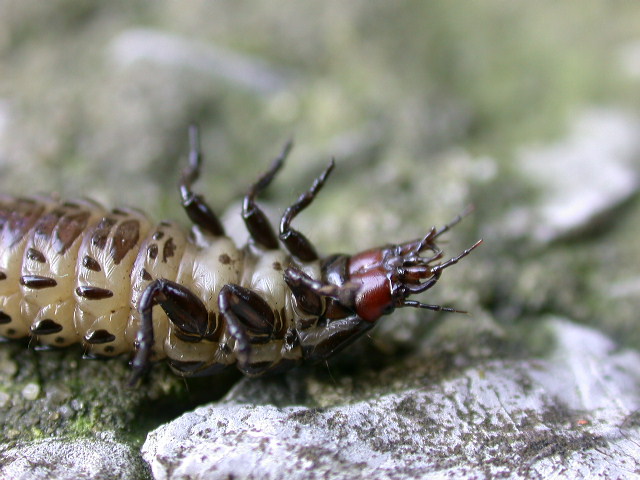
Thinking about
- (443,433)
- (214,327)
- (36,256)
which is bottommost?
(443,433)

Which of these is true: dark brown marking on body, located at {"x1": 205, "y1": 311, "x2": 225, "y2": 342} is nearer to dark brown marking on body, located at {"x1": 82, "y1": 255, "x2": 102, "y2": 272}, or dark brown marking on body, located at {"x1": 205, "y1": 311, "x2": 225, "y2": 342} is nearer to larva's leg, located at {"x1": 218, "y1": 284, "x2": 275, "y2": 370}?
larva's leg, located at {"x1": 218, "y1": 284, "x2": 275, "y2": 370}

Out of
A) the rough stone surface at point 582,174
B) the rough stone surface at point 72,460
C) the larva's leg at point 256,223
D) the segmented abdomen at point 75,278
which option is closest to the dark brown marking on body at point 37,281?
the segmented abdomen at point 75,278

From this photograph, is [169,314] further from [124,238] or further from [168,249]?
[124,238]

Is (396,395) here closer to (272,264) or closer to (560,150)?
(272,264)

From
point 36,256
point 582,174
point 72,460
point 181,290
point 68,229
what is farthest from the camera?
point 582,174

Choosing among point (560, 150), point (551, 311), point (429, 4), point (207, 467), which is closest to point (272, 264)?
point (207, 467)

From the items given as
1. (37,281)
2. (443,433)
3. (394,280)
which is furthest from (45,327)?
(443,433)

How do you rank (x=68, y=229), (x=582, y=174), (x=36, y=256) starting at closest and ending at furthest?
1. (x=36, y=256)
2. (x=68, y=229)
3. (x=582, y=174)
